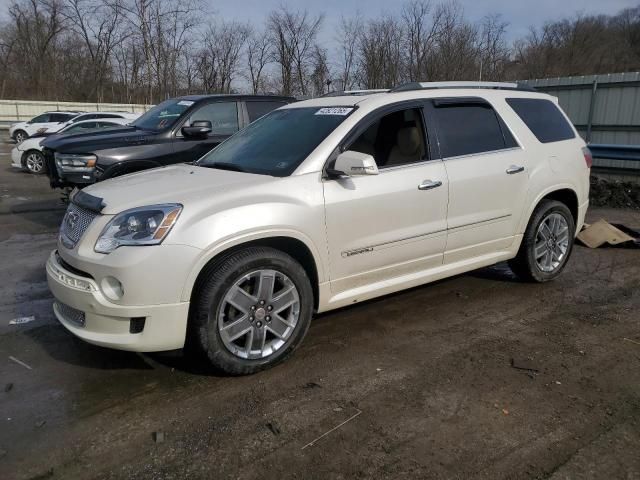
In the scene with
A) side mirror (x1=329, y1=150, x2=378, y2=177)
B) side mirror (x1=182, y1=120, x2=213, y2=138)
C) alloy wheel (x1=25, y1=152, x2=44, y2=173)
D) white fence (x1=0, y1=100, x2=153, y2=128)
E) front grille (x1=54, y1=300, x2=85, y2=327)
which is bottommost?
front grille (x1=54, y1=300, x2=85, y2=327)

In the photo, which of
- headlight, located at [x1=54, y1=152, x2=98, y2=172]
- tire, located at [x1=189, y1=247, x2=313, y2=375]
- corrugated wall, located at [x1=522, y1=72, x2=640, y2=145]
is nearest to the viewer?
tire, located at [x1=189, y1=247, x2=313, y2=375]

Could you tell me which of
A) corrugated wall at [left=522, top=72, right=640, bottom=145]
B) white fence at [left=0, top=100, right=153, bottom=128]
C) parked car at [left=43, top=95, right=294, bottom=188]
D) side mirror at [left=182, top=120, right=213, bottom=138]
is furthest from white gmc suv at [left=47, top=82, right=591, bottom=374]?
white fence at [left=0, top=100, right=153, bottom=128]

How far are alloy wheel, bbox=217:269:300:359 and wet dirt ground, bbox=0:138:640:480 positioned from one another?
214mm

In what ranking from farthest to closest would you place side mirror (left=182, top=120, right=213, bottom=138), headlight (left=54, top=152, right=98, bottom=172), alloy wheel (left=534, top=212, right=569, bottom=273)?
headlight (left=54, top=152, right=98, bottom=172) < side mirror (left=182, top=120, right=213, bottom=138) < alloy wheel (left=534, top=212, right=569, bottom=273)

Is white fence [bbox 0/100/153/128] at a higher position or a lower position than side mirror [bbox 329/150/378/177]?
higher

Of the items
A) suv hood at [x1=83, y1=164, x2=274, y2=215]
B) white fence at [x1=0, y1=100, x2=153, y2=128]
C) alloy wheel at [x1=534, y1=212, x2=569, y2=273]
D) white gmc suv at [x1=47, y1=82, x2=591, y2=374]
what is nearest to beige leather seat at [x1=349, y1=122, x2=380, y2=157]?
white gmc suv at [x1=47, y1=82, x2=591, y2=374]

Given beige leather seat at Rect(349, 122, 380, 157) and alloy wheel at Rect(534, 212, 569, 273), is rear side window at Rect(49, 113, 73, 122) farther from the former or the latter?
alloy wheel at Rect(534, 212, 569, 273)

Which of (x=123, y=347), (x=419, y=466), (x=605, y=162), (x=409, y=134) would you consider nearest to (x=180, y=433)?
(x=123, y=347)

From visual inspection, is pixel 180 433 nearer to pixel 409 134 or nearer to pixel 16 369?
pixel 16 369

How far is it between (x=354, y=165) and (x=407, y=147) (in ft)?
2.76

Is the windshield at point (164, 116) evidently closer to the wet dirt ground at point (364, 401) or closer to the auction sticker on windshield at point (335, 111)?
the wet dirt ground at point (364, 401)

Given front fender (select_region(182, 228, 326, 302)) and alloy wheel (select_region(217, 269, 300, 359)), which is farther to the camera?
alloy wheel (select_region(217, 269, 300, 359))

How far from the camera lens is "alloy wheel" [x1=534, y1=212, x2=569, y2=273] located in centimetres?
532

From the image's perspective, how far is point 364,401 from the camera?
328 cm
